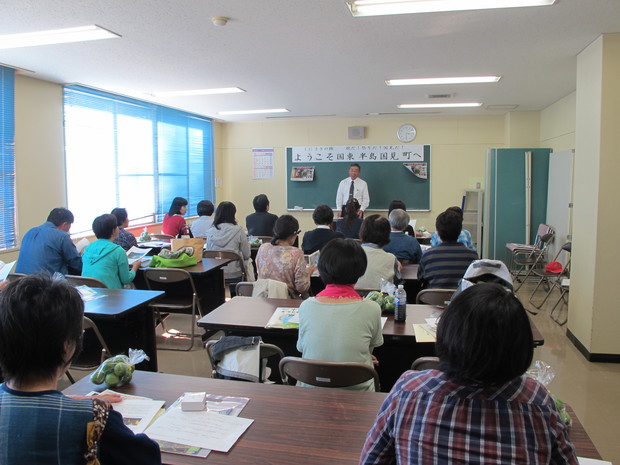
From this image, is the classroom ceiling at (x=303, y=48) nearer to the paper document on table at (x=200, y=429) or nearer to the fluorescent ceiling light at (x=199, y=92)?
the fluorescent ceiling light at (x=199, y=92)

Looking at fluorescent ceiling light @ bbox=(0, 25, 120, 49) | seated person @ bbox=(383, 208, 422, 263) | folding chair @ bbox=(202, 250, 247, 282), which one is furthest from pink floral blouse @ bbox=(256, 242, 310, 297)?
fluorescent ceiling light @ bbox=(0, 25, 120, 49)

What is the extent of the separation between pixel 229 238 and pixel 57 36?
2326 mm

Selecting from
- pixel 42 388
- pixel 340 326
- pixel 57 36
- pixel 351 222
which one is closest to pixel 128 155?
pixel 57 36

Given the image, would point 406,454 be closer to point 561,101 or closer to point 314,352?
point 314,352

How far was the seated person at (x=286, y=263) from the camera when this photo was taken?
11.0 ft

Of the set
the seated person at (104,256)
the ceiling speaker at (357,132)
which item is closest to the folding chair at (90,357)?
the seated person at (104,256)

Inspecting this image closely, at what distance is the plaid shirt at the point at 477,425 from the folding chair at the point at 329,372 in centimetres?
72

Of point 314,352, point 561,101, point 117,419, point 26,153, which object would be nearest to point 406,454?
point 117,419

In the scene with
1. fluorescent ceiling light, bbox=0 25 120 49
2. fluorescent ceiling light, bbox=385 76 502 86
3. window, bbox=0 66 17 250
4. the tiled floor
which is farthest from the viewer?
fluorescent ceiling light, bbox=385 76 502 86

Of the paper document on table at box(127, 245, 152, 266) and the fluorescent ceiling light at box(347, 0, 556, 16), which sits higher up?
the fluorescent ceiling light at box(347, 0, 556, 16)

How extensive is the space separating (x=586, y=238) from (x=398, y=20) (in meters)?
2.47

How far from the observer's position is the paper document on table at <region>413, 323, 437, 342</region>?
223cm

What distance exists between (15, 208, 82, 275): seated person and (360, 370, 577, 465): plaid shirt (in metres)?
3.51

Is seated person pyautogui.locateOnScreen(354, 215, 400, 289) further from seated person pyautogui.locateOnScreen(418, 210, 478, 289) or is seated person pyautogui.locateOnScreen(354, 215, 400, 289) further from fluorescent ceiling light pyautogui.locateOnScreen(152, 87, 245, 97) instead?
fluorescent ceiling light pyautogui.locateOnScreen(152, 87, 245, 97)
